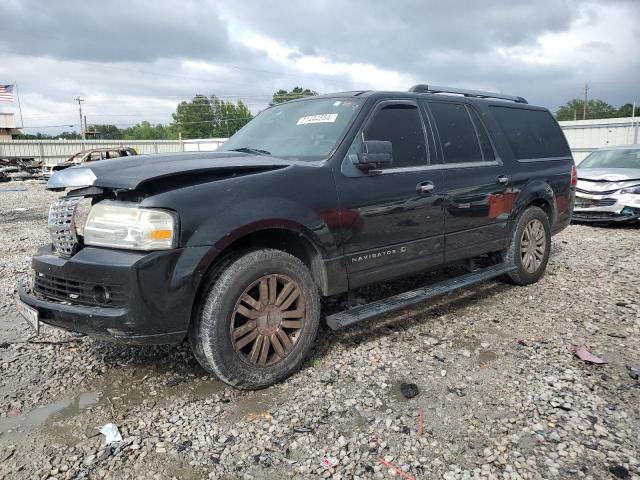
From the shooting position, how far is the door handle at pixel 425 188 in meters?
3.83

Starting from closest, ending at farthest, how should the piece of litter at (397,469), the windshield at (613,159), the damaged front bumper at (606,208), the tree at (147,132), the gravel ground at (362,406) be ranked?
the piece of litter at (397,469), the gravel ground at (362,406), the damaged front bumper at (606,208), the windshield at (613,159), the tree at (147,132)

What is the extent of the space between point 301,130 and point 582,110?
4126 inches

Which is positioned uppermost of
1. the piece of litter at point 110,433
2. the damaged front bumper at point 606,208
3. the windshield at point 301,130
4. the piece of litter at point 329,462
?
the windshield at point 301,130

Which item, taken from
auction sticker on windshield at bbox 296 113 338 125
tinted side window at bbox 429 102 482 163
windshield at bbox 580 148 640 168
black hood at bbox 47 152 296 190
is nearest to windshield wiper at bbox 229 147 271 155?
auction sticker on windshield at bbox 296 113 338 125

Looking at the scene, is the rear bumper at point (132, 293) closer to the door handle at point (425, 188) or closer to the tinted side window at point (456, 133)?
the door handle at point (425, 188)

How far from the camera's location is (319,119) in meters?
3.82

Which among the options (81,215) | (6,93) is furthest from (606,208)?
(6,93)

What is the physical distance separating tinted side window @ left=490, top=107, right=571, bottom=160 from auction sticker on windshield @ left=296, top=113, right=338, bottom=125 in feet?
6.77

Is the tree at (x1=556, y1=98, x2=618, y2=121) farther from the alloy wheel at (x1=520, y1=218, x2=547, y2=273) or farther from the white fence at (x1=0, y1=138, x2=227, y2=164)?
the alloy wheel at (x1=520, y1=218, x2=547, y2=273)

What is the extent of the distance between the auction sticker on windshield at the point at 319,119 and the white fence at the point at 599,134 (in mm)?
23050

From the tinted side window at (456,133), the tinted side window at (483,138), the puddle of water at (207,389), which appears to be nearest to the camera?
the puddle of water at (207,389)

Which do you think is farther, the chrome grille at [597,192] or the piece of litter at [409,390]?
the chrome grille at [597,192]

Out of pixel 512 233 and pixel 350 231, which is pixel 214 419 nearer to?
pixel 350 231

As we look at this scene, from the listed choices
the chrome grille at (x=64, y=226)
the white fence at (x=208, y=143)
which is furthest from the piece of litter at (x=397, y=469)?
the white fence at (x=208, y=143)
